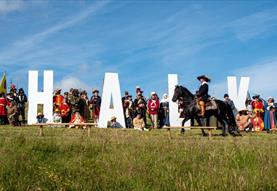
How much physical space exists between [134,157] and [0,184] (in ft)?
8.74

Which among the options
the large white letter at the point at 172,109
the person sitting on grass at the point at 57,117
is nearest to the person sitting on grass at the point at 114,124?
the person sitting on grass at the point at 57,117

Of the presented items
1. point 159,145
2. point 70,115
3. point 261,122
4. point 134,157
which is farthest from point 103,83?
point 134,157

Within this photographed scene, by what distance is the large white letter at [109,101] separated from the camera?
2044 centimetres

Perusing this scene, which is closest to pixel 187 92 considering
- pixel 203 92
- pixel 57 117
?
pixel 203 92

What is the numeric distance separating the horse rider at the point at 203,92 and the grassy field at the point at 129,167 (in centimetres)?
780

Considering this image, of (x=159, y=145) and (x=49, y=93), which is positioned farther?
(x=49, y=93)

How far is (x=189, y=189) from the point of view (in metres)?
5.28

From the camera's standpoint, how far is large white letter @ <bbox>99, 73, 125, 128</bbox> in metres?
20.4

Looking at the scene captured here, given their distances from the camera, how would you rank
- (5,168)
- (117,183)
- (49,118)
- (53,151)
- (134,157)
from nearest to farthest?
(117,183)
(5,168)
(134,157)
(53,151)
(49,118)

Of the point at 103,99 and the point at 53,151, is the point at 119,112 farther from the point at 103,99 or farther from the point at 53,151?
the point at 53,151

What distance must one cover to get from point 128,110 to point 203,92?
6004 millimetres

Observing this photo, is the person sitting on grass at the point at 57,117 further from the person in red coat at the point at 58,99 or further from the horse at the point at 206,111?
the horse at the point at 206,111

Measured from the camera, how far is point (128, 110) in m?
21.7

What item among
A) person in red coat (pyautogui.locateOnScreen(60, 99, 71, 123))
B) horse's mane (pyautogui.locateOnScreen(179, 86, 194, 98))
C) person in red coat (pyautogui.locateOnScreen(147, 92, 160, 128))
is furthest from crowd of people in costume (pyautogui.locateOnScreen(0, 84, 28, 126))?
horse's mane (pyautogui.locateOnScreen(179, 86, 194, 98))
